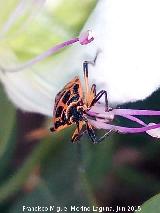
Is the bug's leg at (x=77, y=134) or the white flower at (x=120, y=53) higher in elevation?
the white flower at (x=120, y=53)

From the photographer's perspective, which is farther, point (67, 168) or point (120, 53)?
point (67, 168)

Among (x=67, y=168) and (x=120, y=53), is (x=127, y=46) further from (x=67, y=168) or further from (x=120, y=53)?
(x=67, y=168)

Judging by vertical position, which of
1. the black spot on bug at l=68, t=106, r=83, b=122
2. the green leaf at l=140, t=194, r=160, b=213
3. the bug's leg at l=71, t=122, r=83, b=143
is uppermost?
the bug's leg at l=71, t=122, r=83, b=143

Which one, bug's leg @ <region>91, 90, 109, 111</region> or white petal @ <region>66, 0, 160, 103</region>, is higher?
white petal @ <region>66, 0, 160, 103</region>

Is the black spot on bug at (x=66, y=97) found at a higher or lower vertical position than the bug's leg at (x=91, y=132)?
higher

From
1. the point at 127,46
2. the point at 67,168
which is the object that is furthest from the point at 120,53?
the point at 67,168

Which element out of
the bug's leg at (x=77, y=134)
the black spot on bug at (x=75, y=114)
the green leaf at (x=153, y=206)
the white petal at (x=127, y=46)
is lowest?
the green leaf at (x=153, y=206)
